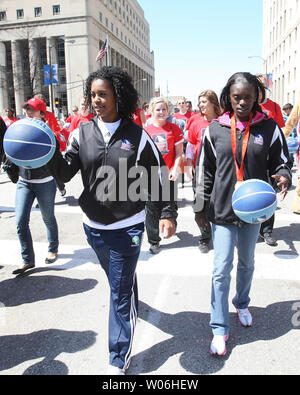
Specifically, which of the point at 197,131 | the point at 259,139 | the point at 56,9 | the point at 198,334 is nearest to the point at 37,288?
the point at 198,334

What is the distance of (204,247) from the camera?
16.4 feet

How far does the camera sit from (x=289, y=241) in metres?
5.39

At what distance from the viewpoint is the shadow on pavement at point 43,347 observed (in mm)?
2625

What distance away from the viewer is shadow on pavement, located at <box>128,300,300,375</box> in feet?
8.64

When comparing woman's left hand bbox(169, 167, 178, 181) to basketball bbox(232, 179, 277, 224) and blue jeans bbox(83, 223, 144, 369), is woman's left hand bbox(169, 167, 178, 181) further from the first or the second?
blue jeans bbox(83, 223, 144, 369)

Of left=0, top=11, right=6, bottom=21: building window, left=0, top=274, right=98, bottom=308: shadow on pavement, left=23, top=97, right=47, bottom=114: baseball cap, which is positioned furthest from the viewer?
left=0, top=11, right=6, bottom=21: building window

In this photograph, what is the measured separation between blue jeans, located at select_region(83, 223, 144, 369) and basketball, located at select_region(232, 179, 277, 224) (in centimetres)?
77

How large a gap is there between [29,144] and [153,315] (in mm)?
2023

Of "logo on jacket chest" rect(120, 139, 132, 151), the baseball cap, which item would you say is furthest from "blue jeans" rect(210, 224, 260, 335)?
the baseball cap

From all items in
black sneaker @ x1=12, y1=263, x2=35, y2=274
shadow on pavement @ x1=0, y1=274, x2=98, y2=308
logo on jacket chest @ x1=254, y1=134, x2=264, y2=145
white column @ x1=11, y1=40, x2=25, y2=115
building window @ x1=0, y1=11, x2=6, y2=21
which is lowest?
shadow on pavement @ x1=0, y1=274, x2=98, y2=308
